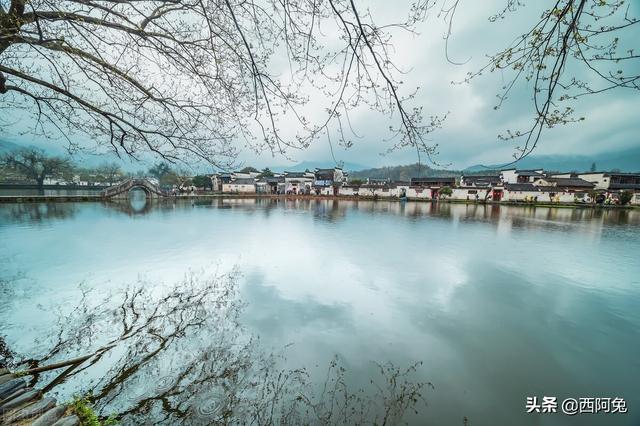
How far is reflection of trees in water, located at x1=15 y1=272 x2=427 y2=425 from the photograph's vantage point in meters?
3.36

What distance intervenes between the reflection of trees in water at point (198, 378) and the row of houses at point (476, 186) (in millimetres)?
37551

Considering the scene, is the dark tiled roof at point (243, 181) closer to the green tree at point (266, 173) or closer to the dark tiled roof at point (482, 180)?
the green tree at point (266, 173)

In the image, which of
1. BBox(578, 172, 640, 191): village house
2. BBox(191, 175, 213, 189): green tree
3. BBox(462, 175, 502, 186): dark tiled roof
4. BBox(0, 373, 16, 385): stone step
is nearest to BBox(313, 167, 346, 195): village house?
BBox(191, 175, 213, 189): green tree

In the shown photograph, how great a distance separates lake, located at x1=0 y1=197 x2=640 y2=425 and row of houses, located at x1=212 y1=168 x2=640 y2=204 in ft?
104

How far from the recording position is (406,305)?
6.64m

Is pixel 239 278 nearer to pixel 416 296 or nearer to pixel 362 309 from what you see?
pixel 362 309

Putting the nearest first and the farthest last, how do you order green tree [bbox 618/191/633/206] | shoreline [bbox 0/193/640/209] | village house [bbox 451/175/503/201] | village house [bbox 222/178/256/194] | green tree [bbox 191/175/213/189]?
shoreline [bbox 0/193/640/209] → green tree [bbox 618/191/633/206] → village house [bbox 451/175/503/201] → green tree [bbox 191/175/213/189] → village house [bbox 222/178/256/194]

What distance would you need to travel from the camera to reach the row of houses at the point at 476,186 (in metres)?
39.8

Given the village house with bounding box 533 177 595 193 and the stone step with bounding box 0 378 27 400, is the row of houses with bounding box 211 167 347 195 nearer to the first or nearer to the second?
the village house with bounding box 533 177 595 193

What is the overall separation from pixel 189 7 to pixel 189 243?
11.8 meters

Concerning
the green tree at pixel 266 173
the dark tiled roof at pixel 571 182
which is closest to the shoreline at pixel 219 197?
the dark tiled roof at pixel 571 182

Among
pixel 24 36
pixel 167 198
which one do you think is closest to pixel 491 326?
pixel 24 36

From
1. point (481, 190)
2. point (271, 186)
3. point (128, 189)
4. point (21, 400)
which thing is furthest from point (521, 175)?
point (128, 189)

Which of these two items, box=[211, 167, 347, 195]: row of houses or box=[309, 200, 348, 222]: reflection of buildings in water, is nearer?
box=[309, 200, 348, 222]: reflection of buildings in water
